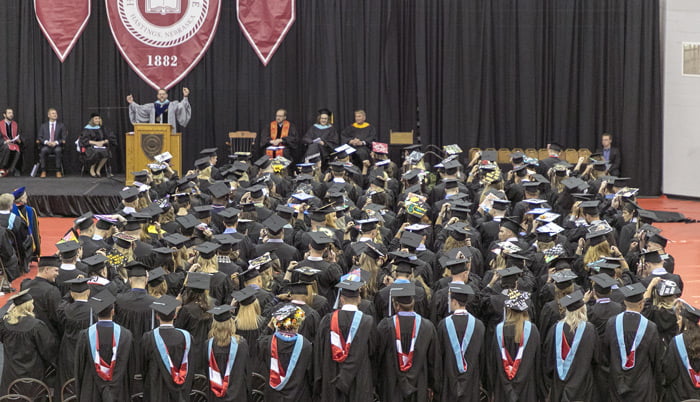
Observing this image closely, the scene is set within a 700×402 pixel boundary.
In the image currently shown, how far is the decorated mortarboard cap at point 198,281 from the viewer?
8031mm

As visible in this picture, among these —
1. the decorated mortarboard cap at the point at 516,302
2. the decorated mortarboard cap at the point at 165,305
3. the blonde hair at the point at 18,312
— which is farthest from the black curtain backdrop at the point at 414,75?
the decorated mortarboard cap at the point at 165,305

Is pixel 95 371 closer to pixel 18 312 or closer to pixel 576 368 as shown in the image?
pixel 18 312

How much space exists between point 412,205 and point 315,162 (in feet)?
14.5

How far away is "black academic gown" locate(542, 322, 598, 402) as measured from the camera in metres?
7.66

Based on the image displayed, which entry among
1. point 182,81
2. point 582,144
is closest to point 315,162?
point 182,81

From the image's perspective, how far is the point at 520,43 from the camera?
20234 mm

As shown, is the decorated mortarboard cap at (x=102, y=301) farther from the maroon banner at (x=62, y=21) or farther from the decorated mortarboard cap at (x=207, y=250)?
the maroon banner at (x=62, y=21)

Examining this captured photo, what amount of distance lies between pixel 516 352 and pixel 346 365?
126 centimetres

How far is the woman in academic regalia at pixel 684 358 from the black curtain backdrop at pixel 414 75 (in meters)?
12.7

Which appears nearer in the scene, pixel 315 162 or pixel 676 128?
pixel 315 162

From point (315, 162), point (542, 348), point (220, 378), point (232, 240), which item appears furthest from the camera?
point (315, 162)

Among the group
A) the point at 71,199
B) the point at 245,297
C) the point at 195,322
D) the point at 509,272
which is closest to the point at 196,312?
the point at 195,322

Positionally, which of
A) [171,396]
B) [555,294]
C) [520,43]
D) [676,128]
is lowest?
[171,396]

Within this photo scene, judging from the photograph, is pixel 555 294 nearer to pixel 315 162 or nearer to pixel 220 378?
pixel 220 378
